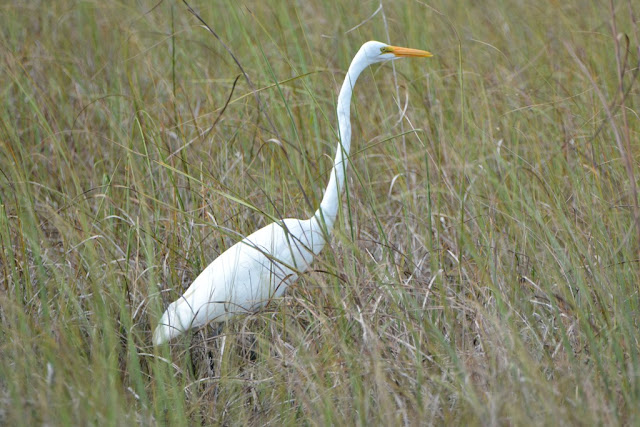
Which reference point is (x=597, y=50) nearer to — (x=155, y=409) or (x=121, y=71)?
(x=121, y=71)

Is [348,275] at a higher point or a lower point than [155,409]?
higher

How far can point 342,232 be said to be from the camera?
1.84 meters

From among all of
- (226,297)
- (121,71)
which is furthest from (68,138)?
(226,297)

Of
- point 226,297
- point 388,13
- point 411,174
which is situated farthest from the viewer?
point 388,13

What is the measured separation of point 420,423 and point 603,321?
527 millimetres

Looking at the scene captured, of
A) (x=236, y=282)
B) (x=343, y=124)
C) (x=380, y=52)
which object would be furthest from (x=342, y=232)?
(x=380, y=52)

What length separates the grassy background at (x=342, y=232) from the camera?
152 cm

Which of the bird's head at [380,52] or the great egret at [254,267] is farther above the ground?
the bird's head at [380,52]

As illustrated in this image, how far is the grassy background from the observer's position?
59.7 inches

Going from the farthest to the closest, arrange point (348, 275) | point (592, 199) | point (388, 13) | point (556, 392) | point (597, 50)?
point (388, 13)
point (597, 50)
point (592, 199)
point (348, 275)
point (556, 392)

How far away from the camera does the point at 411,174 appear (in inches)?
105

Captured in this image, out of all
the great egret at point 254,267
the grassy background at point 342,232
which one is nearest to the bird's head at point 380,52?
the great egret at point 254,267

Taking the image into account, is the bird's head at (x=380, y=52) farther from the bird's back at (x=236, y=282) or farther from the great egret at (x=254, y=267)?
the bird's back at (x=236, y=282)

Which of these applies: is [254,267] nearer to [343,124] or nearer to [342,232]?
[342,232]
